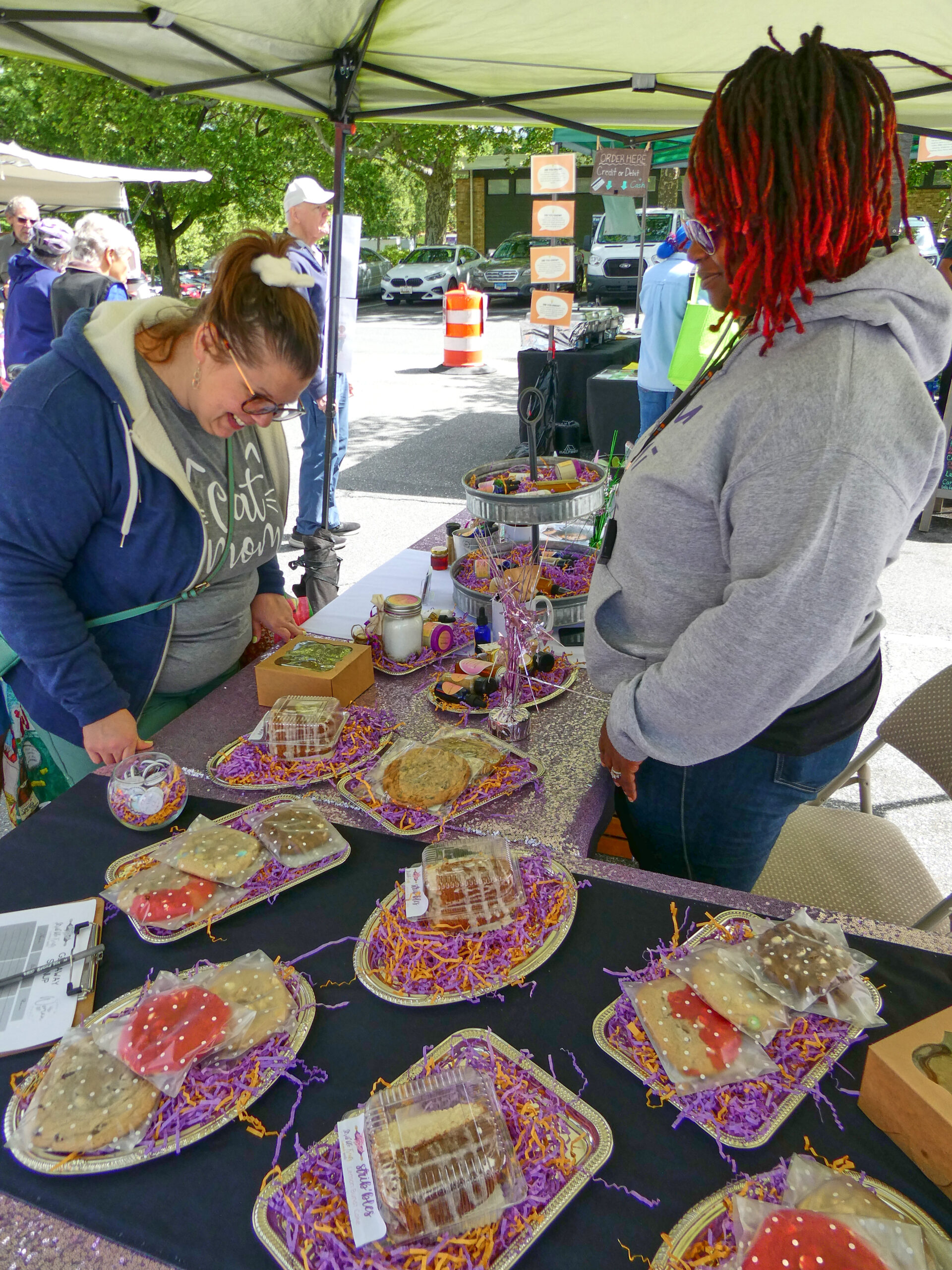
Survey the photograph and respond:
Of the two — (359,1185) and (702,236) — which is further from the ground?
(702,236)

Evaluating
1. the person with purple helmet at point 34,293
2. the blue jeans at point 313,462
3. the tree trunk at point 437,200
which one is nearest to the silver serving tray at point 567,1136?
the blue jeans at point 313,462

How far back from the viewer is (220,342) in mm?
1495

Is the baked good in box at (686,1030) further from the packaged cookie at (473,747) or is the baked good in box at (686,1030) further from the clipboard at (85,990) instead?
the clipboard at (85,990)

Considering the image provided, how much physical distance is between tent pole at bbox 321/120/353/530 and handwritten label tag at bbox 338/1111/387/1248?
7.64 feet

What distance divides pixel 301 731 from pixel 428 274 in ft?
60.6

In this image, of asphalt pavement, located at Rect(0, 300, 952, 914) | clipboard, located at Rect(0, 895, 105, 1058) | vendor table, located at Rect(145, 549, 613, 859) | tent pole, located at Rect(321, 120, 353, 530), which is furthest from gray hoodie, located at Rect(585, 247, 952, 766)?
tent pole, located at Rect(321, 120, 353, 530)

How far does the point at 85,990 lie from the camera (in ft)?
3.41

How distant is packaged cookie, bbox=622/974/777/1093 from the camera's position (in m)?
0.93

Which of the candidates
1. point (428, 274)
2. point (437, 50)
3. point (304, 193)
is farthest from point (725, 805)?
point (428, 274)

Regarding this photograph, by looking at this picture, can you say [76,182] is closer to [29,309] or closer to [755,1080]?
[29,309]

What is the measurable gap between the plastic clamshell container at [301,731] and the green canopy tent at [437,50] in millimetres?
1741

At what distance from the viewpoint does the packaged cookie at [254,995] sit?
97 cm

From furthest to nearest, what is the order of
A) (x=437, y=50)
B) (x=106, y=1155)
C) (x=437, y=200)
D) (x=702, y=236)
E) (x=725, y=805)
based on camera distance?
1. (x=437, y=200)
2. (x=437, y=50)
3. (x=725, y=805)
4. (x=702, y=236)
5. (x=106, y=1155)

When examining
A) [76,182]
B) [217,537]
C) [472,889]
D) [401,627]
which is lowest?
[472,889]
